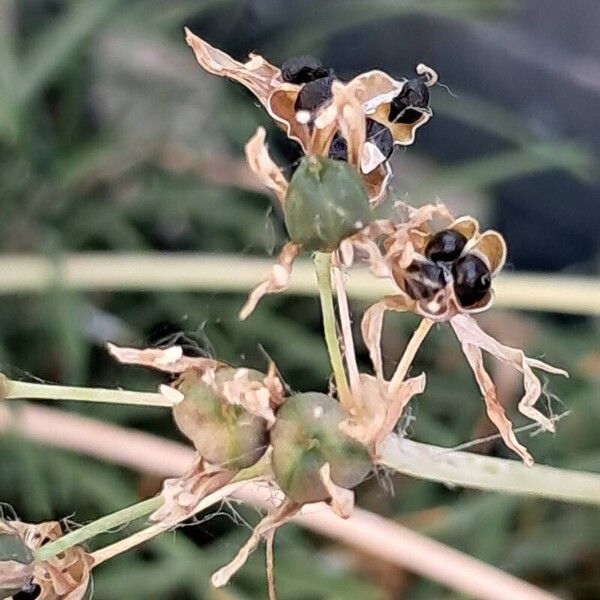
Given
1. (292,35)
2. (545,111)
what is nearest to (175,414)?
(292,35)

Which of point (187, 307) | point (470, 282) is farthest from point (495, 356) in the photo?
point (187, 307)

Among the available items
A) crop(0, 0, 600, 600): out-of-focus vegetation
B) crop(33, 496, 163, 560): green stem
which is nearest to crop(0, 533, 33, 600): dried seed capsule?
crop(33, 496, 163, 560): green stem

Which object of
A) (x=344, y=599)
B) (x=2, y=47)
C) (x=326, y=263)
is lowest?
(x=344, y=599)

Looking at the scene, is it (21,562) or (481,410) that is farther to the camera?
(481,410)

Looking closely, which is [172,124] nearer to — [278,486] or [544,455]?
[544,455]

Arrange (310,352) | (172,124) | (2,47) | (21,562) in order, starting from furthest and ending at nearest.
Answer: (172,124)
(310,352)
(2,47)
(21,562)

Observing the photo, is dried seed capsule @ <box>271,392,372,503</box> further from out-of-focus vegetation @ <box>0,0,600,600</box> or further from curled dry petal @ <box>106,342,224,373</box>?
out-of-focus vegetation @ <box>0,0,600,600</box>

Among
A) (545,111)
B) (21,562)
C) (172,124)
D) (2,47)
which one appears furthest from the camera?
(545,111)
